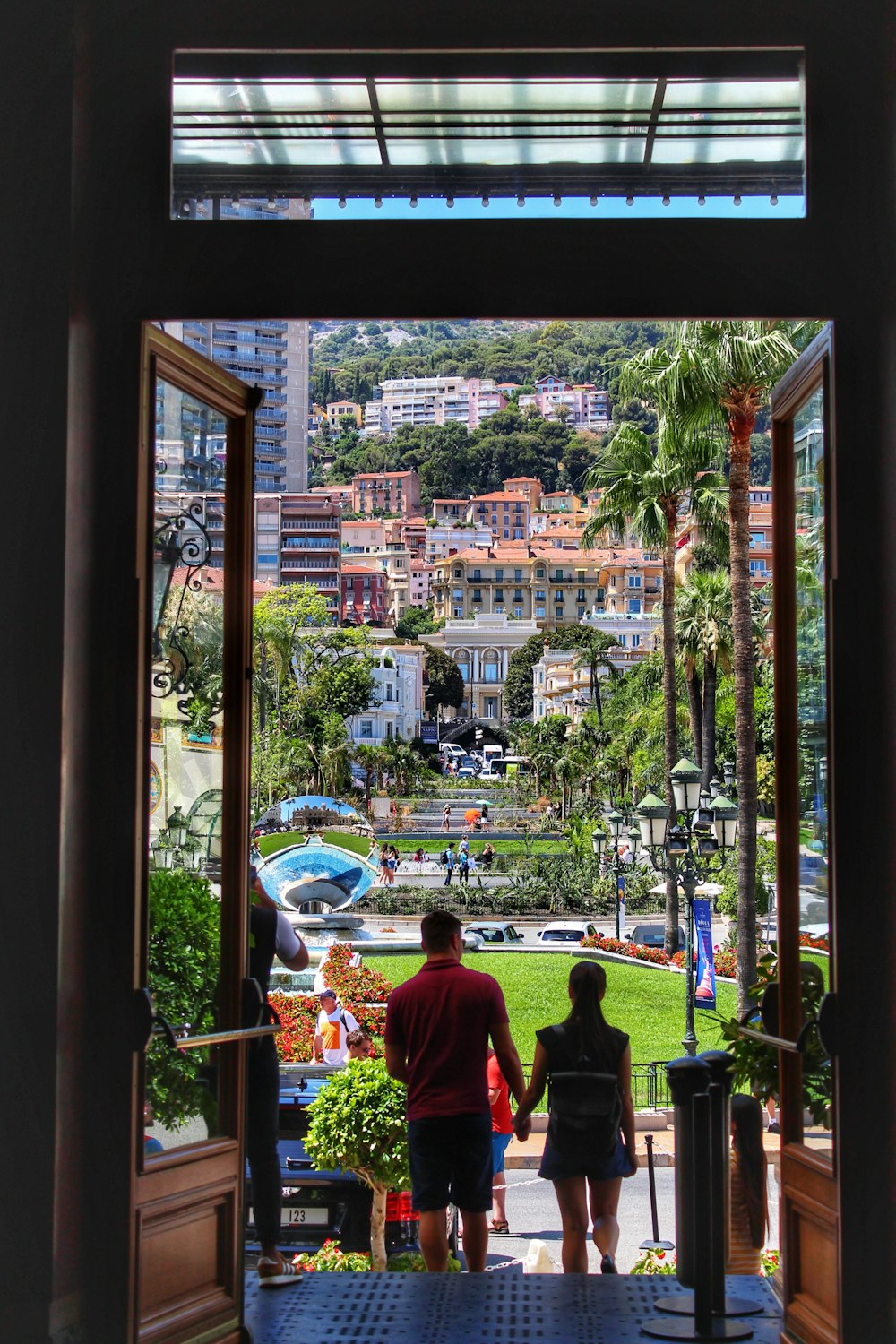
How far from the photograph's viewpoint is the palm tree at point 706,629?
2455cm

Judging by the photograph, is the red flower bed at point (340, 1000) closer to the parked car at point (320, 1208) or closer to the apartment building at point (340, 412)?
the parked car at point (320, 1208)

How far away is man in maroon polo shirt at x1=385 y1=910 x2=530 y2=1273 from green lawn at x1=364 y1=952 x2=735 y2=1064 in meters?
20.1

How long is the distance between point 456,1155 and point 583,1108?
0.36 meters

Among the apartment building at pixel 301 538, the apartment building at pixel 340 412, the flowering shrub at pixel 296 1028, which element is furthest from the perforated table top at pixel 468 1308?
the apartment building at pixel 340 412

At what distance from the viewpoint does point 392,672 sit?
56969 millimetres

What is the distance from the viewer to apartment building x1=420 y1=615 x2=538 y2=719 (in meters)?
62.2

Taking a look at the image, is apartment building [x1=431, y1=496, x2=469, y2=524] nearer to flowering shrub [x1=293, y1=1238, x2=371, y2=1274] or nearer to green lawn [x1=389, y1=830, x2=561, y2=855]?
green lawn [x1=389, y1=830, x2=561, y2=855]

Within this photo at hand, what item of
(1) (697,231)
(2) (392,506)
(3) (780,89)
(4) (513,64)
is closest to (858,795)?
(1) (697,231)

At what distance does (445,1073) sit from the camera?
3236 mm

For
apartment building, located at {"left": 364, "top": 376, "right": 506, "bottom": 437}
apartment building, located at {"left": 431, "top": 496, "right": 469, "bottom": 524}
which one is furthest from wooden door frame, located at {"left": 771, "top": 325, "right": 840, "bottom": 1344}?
apartment building, located at {"left": 364, "top": 376, "right": 506, "bottom": 437}

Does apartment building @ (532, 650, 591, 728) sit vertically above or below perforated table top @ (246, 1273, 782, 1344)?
above

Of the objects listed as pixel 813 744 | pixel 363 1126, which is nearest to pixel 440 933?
pixel 813 744

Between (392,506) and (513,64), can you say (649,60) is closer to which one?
(513,64)

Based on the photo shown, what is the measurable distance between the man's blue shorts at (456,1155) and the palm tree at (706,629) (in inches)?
850
